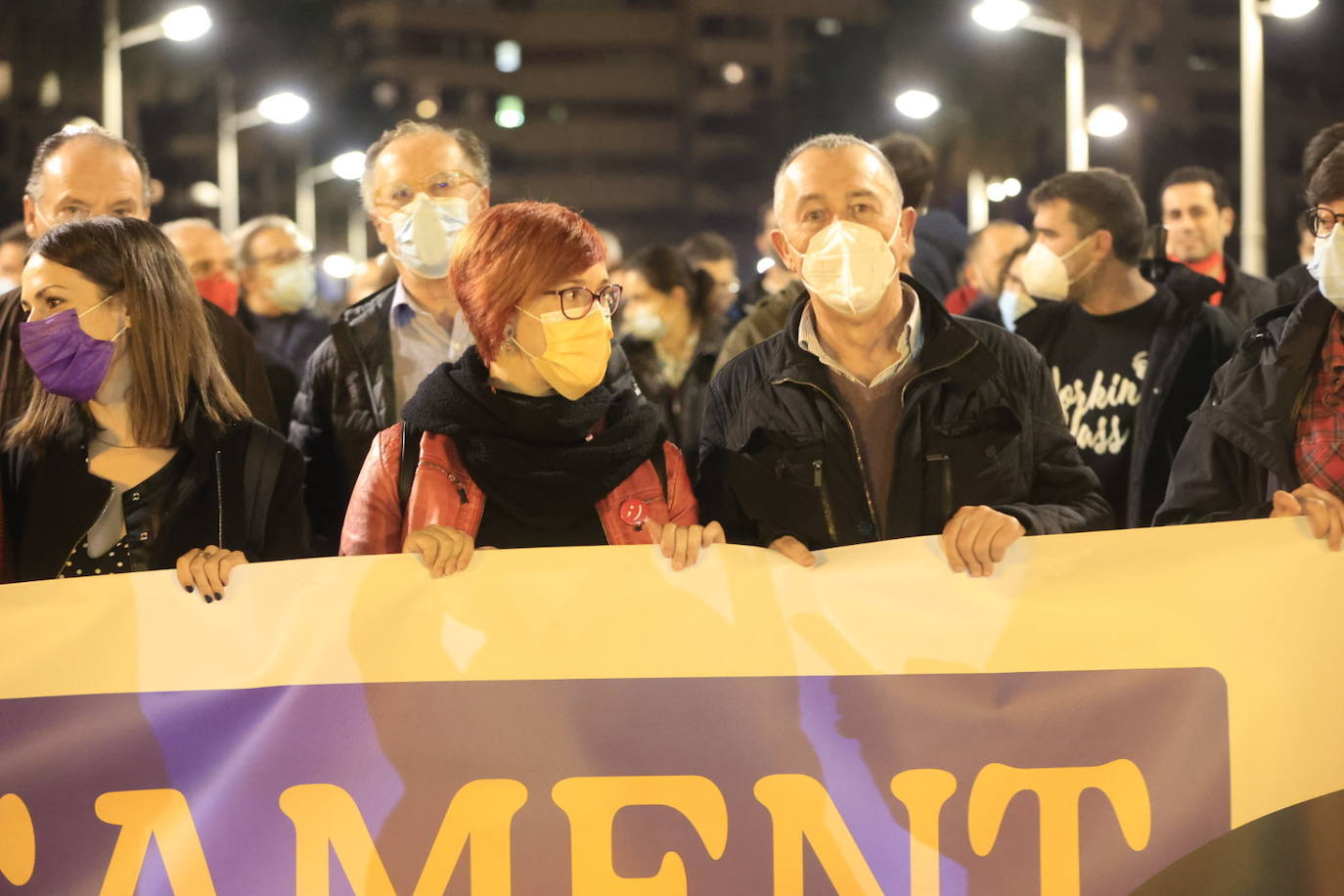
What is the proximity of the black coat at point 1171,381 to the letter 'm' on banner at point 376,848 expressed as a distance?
2553 mm

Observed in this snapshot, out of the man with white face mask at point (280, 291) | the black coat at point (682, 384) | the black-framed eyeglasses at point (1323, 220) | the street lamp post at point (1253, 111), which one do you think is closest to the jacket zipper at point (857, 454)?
the black-framed eyeglasses at point (1323, 220)

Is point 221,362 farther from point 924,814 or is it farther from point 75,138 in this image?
point 924,814

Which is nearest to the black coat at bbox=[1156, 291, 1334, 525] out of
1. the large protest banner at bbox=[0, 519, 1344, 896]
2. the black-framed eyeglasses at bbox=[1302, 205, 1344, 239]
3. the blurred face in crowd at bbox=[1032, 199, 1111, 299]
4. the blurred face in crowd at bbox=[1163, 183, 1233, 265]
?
the black-framed eyeglasses at bbox=[1302, 205, 1344, 239]

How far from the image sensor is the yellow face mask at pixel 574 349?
3.60 metres

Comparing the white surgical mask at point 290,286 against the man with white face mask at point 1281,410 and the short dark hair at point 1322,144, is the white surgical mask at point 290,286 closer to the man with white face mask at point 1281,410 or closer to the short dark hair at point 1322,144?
the short dark hair at point 1322,144

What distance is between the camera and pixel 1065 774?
3234mm

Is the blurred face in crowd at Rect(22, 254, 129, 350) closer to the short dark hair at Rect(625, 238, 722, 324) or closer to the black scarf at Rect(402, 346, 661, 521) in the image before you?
the black scarf at Rect(402, 346, 661, 521)

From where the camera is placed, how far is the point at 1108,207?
19.0ft

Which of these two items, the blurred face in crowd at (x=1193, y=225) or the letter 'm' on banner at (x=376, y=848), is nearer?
the letter 'm' on banner at (x=376, y=848)

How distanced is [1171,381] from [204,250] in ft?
14.4

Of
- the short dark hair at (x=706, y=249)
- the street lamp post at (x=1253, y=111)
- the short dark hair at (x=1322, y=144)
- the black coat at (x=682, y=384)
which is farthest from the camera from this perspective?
the street lamp post at (x=1253, y=111)

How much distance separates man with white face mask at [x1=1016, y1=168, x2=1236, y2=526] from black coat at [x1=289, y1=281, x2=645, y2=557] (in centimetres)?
214

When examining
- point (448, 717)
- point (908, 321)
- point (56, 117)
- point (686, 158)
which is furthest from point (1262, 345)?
point (686, 158)

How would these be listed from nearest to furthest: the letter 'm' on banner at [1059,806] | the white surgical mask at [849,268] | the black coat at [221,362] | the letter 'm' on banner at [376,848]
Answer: the letter 'm' on banner at [1059,806] < the letter 'm' on banner at [376,848] < the white surgical mask at [849,268] < the black coat at [221,362]
